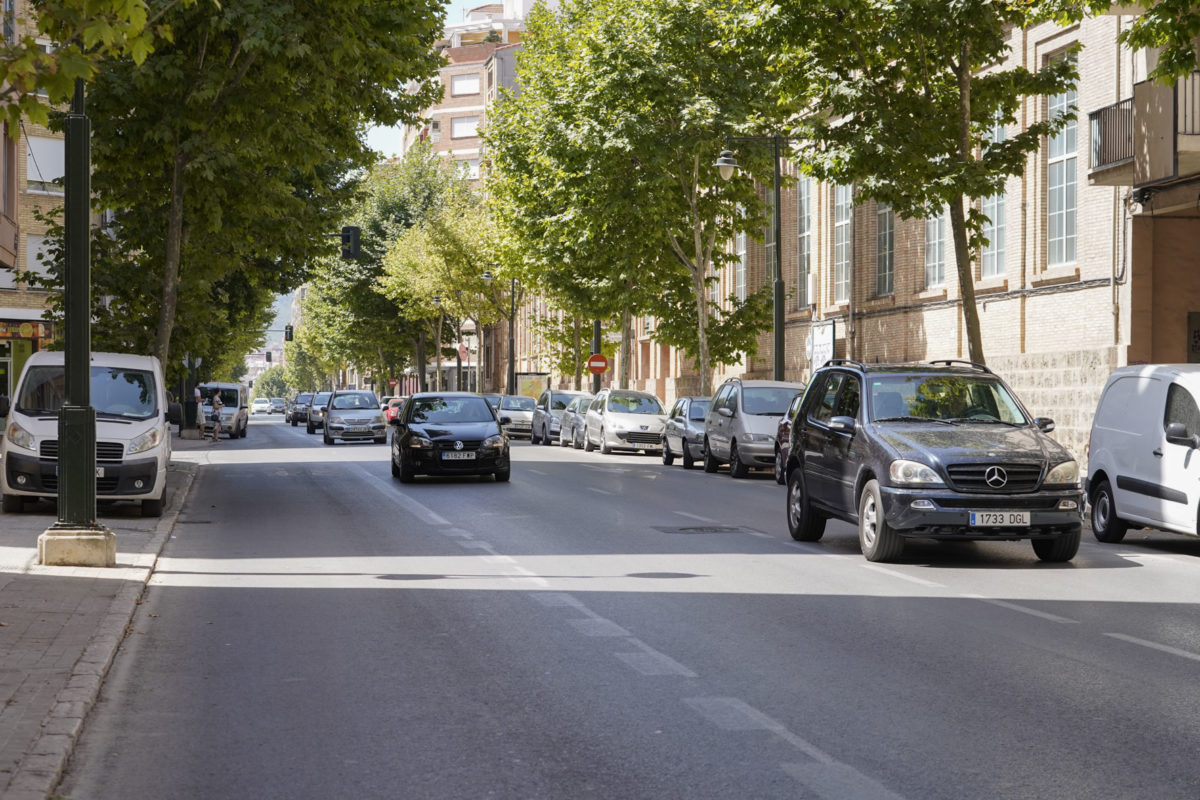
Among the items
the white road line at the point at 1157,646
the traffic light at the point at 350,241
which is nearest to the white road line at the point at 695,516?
the white road line at the point at 1157,646

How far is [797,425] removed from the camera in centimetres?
1562

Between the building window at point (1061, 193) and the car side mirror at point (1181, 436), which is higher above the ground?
the building window at point (1061, 193)

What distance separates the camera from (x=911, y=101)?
2320cm

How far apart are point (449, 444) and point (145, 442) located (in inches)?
289

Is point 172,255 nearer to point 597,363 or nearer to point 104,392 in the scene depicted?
point 104,392

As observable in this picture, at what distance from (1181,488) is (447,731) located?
10.3 meters

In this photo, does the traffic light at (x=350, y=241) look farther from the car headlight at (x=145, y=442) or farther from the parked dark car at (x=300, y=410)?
the parked dark car at (x=300, y=410)

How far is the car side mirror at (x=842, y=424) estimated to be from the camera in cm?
1386

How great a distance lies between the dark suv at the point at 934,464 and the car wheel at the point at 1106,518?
2.43 m

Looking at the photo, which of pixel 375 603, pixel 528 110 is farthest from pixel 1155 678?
pixel 528 110

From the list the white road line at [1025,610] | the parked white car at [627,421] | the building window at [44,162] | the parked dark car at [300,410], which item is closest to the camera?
the white road line at [1025,610]

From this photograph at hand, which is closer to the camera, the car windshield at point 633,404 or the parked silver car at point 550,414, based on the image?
the car windshield at point 633,404

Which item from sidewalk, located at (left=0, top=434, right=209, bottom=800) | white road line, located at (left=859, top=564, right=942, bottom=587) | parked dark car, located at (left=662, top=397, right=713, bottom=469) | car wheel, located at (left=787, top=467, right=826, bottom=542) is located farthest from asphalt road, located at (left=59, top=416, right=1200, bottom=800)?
parked dark car, located at (left=662, top=397, right=713, bottom=469)

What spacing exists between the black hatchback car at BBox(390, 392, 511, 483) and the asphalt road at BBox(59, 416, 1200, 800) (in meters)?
8.94
